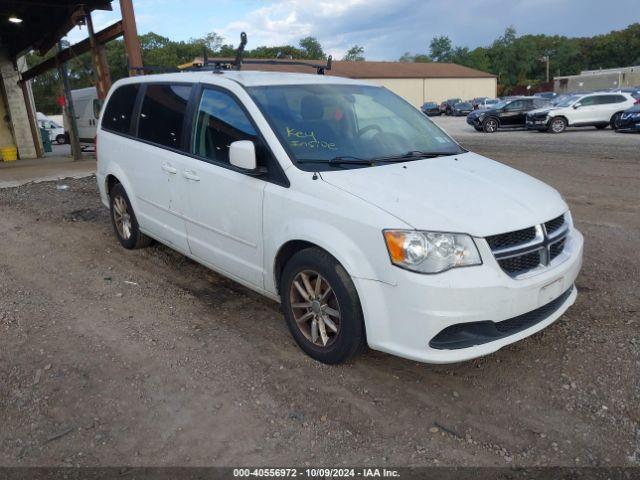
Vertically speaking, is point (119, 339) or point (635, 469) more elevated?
point (119, 339)

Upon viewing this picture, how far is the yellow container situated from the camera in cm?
1833

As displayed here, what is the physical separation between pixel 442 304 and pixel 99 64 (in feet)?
39.1

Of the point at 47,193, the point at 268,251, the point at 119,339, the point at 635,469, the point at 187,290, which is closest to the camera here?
the point at 635,469

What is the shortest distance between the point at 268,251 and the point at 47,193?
7.87m

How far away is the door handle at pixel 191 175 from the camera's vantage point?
4130mm

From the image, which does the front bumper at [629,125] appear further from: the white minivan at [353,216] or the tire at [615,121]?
the white minivan at [353,216]

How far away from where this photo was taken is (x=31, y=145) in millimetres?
19234

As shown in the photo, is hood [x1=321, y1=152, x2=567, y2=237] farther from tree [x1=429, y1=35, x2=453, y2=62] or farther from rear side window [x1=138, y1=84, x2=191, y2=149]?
tree [x1=429, y1=35, x2=453, y2=62]

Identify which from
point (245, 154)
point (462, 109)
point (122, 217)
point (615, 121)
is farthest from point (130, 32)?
point (462, 109)

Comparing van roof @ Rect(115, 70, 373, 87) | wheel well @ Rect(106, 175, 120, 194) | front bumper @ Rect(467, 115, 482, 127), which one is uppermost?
van roof @ Rect(115, 70, 373, 87)

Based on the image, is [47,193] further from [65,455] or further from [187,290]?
[65,455]

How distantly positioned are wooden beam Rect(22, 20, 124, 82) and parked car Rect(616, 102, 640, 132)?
16.9m

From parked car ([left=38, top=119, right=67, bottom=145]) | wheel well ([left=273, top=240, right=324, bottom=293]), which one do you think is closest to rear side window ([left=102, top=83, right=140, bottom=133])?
wheel well ([left=273, top=240, right=324, bottom=293])

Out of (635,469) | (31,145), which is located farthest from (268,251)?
(31,145)
